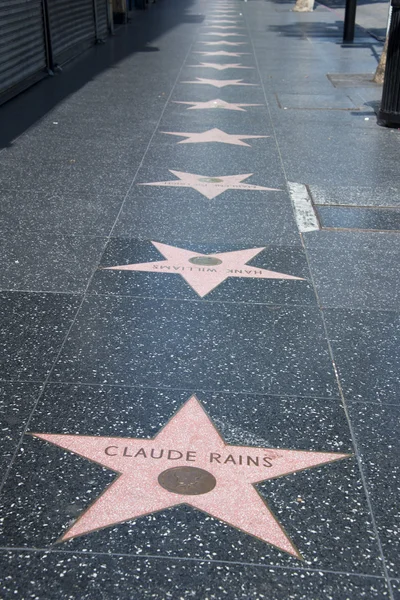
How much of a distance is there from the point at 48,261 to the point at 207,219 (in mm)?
1341

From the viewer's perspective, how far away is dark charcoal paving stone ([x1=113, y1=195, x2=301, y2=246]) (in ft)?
17.9

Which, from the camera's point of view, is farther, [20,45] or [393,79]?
[20,45]

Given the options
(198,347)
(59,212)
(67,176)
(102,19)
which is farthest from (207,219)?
(102,19)

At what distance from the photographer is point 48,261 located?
16.4 ft

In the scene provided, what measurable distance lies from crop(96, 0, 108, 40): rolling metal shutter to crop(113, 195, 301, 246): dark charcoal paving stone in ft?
41.3

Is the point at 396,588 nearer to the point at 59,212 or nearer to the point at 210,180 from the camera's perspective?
the point at 59,212

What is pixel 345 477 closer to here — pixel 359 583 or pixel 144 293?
pixel 359 583

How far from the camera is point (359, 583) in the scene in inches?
94.7

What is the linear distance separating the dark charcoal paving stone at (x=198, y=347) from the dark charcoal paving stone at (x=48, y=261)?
34 cm

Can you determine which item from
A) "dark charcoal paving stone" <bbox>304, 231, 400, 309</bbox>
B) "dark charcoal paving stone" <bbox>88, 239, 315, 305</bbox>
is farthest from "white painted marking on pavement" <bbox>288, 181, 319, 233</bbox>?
"dark charcoal paving stone" <bbox>88, 239, 315, 305</bbox>

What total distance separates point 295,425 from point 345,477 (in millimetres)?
374

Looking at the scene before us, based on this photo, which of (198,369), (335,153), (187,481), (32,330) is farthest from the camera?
(335,153)

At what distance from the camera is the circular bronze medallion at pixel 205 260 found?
16.3 ft

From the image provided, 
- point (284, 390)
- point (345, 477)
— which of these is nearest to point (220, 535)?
point (345, 477)
